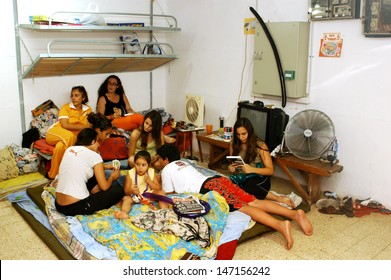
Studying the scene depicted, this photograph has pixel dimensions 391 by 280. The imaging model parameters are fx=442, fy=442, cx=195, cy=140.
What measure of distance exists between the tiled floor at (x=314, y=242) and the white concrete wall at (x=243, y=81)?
0.58m

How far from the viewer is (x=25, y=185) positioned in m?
4.86

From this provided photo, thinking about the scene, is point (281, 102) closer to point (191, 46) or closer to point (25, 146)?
point (191, 46)

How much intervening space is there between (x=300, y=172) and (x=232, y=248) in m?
1.91

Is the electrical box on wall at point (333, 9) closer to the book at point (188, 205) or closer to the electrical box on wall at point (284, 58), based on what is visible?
the electrical box on wall at point (284, 58)

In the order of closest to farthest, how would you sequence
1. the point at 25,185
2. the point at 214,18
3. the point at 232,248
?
the point at 232,248 < the point at 25,185 < the point at 214,18

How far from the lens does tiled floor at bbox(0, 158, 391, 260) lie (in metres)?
3.48

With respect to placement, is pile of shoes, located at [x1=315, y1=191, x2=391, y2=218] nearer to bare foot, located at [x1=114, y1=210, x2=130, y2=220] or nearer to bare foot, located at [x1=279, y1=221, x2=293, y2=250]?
bare foot, located at [x1=279, y1=221, x2=293, y2=250]

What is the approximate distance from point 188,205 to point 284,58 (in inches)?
83.7

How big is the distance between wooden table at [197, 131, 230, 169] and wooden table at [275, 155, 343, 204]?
2.75ft

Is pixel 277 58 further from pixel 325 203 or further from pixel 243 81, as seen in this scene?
pixel 325 203

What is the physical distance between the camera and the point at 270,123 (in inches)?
188

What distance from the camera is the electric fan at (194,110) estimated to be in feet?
19.1

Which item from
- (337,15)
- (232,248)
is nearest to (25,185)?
(232,248)

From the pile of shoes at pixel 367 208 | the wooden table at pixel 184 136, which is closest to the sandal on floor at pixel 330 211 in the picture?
the pile of shoes at pixel 367 208
